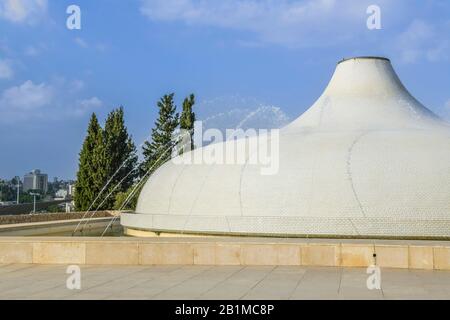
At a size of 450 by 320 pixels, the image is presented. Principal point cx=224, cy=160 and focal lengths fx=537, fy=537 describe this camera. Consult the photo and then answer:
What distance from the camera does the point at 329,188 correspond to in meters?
16.8

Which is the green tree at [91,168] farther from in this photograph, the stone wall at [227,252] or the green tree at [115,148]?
the stone wall at [227,252]

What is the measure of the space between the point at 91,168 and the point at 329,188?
88.0 feet

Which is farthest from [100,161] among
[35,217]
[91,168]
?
[35,217]

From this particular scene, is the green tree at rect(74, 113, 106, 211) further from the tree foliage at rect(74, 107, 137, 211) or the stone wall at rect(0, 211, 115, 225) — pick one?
the stone wall at rect(0, 211, 115, 225)

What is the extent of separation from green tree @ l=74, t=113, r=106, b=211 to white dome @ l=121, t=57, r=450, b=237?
757 inches

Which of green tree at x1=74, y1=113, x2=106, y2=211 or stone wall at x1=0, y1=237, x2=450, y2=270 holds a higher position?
green tree at x1=74, y1=113, x2=106, y2=211

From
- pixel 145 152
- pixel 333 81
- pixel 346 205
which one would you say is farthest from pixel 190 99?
pixel 346 205

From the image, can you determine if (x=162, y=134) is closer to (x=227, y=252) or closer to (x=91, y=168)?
(x=91, y=168)

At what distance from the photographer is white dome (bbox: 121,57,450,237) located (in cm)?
1606

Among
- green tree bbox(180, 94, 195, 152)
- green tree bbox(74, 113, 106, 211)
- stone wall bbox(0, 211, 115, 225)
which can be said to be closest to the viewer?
stone wall bbox(0, 211, 115, 225)

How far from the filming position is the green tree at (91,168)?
3931 centimetres

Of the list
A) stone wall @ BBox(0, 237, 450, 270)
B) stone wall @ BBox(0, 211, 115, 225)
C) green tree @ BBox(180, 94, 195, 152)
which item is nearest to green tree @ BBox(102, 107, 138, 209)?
green tree @ BBox(180, 94, 195, 152)

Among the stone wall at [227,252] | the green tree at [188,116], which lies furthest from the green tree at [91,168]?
the stone wall at [227,252]
